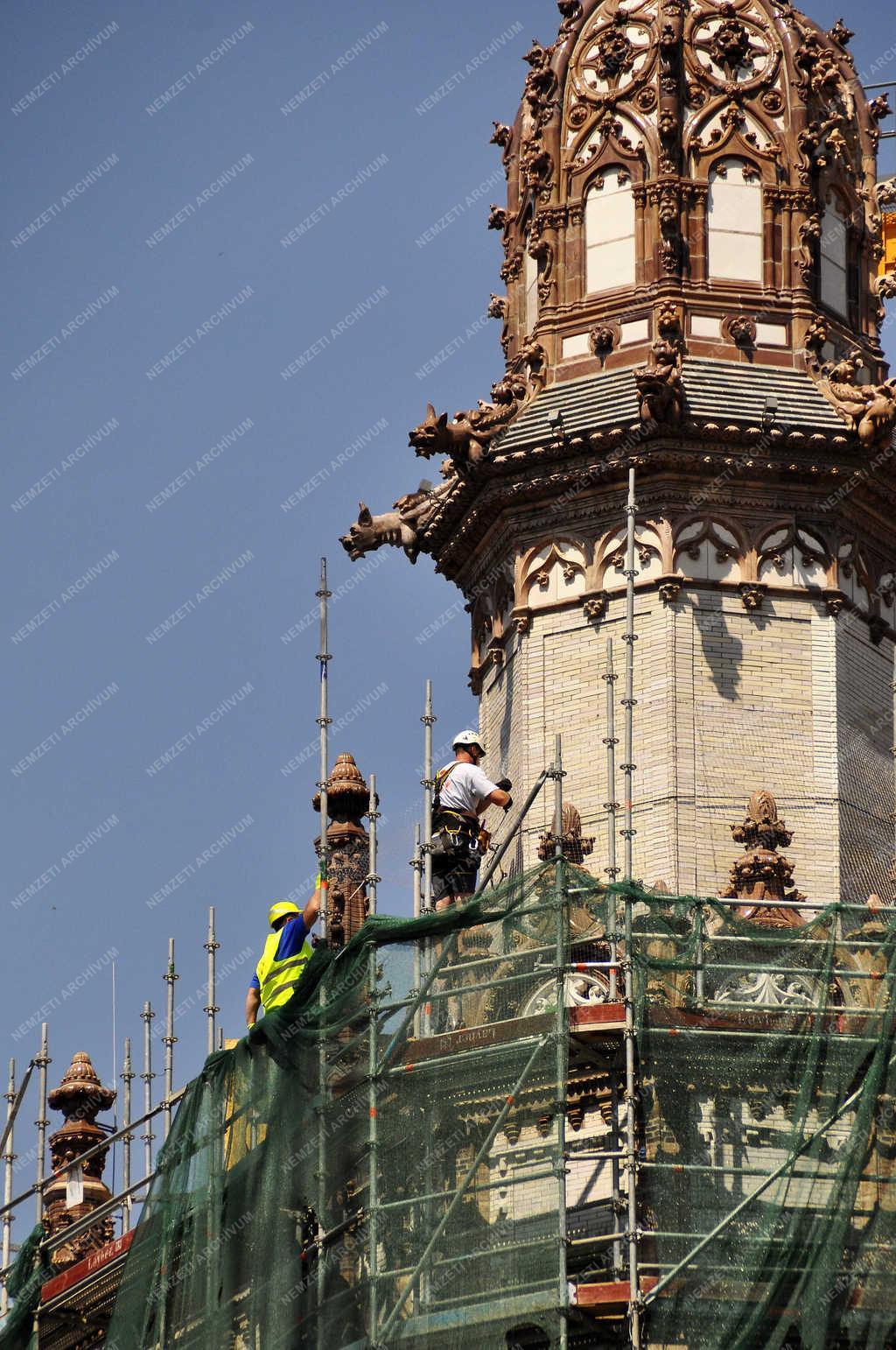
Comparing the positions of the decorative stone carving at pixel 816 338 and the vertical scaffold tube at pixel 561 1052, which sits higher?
the decorative stone carving at pixel 816 338

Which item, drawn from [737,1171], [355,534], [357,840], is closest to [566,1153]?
[737,1171]

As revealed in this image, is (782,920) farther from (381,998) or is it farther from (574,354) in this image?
(574,354)

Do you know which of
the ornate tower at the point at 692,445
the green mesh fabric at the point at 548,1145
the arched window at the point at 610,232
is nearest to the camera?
the green mesh fabric at the point at 548,1145

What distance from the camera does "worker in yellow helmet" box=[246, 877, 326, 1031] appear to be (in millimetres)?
52250

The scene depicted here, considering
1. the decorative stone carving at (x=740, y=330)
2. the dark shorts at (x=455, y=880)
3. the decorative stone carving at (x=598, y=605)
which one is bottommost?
the dark shorts at (x=455, y=880)

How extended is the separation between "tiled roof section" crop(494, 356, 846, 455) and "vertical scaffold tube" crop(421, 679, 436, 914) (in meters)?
6.06

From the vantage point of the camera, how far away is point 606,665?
5712 centimetres

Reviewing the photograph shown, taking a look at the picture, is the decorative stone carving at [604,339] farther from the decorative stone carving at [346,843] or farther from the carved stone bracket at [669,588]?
the decorative stone carving at [346,843]

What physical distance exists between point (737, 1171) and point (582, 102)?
1850cm

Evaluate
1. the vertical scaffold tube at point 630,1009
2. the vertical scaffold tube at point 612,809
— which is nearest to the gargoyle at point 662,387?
the vertical scaffold tube at point 630,1009

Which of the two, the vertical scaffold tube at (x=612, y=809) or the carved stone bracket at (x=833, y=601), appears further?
the carved stone bracket at (x=833, y=601)

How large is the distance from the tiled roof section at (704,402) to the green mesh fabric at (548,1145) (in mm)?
9551

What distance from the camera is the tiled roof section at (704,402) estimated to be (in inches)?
2282

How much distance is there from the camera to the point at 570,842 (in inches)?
2151
